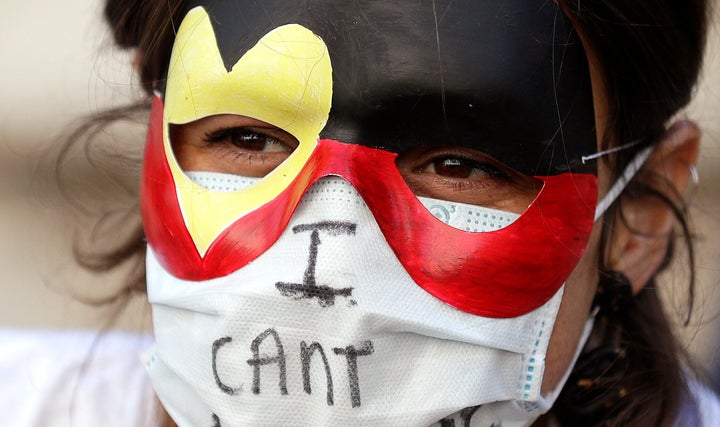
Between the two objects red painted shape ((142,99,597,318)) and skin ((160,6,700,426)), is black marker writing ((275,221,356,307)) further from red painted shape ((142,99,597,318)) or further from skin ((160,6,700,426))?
skin ((160,6,700,426))

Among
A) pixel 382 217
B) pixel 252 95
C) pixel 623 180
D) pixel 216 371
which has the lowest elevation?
pixel 216 371

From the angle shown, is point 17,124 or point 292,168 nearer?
point 292,168

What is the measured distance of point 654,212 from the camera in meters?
2.08

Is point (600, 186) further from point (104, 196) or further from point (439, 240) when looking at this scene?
point (104, 196)

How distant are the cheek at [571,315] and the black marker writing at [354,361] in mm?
418

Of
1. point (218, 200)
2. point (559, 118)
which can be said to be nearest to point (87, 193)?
point (218, 200)

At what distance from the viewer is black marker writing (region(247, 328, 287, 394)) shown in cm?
160

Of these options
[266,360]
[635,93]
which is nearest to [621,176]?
[635,93]

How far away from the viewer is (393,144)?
1641 millimetres

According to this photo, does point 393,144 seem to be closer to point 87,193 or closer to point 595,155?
point 595,155

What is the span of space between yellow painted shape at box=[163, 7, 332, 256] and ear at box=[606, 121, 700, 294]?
759 mm

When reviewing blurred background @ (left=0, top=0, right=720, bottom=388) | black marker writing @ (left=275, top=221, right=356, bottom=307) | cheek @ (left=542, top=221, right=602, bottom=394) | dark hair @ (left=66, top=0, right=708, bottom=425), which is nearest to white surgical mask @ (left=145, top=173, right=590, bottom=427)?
black marker writing @ (left=275, top=221, right=356, bottom=307)

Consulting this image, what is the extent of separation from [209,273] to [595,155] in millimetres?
771

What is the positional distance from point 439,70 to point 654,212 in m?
0.75
